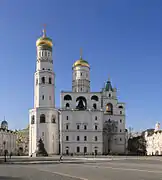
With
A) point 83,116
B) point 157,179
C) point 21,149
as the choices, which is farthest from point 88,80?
point 157,179

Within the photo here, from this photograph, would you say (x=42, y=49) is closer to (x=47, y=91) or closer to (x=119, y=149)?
(x=47, y=91)

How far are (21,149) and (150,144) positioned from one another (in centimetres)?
4380

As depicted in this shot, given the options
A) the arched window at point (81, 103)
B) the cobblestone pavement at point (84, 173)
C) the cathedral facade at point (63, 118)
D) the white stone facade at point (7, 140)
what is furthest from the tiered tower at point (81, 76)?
the cobblestone pavement at point (84, 173)

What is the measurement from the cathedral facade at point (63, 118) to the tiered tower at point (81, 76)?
4111 millimetres

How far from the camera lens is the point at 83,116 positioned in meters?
78.8

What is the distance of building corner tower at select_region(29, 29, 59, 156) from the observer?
242 feet

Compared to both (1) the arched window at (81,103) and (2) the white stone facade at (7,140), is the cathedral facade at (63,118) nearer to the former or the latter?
(1) the arched window at (81,103)

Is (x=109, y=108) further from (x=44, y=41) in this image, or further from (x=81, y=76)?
(x=44, y=41)

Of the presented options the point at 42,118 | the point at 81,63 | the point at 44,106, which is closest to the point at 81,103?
the point at 81,63

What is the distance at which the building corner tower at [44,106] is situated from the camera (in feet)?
242

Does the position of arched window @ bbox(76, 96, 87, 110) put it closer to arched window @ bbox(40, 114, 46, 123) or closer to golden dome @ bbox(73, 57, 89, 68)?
golden dome @ bbox(73, 57, 89, 68)

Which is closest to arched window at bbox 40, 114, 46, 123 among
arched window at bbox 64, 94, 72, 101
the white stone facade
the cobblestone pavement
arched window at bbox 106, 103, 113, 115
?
arched window at bbox 64, 94, 72, 101

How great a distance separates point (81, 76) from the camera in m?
85.8

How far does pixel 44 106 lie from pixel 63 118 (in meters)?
5.78
